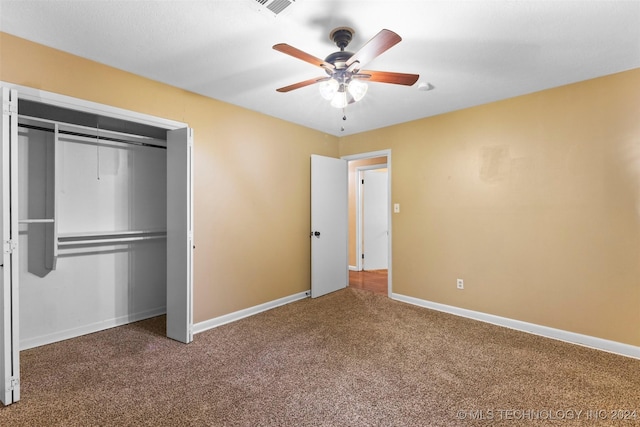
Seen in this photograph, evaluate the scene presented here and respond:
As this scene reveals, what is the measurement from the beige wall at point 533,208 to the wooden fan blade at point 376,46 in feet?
7.45

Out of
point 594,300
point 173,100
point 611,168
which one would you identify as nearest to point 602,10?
point 611,168

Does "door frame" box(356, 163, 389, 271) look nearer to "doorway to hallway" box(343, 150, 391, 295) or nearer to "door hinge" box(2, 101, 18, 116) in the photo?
"doorway to hallway" box(343, 150, 391, 295)

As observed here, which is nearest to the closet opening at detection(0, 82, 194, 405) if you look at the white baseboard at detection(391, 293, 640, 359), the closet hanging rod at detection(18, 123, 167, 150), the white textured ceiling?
the closet hanging rod at detection(18, 123, 167, 150)

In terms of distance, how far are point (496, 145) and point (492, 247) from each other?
117cm

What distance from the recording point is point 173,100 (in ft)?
9.74

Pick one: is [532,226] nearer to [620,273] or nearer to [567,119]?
[620,273]

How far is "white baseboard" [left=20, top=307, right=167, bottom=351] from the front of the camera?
2.77 metres

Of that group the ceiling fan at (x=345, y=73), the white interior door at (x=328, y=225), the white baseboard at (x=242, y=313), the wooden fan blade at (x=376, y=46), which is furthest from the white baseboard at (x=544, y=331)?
the wooden fan blade at (x=376, y=46)

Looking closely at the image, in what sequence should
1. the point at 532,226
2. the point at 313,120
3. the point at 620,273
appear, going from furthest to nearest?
the point at 313,120 < the point at 532,226 < the point at 620,273

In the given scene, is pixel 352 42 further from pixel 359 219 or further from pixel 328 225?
pixel 359 219

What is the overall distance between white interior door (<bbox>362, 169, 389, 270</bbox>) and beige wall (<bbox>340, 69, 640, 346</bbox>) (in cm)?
200

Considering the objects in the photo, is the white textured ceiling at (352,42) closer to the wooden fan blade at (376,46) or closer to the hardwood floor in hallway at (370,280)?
the wooden fan blade at (376,46)

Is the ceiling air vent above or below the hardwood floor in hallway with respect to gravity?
above

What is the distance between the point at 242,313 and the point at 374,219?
3.57 meters
